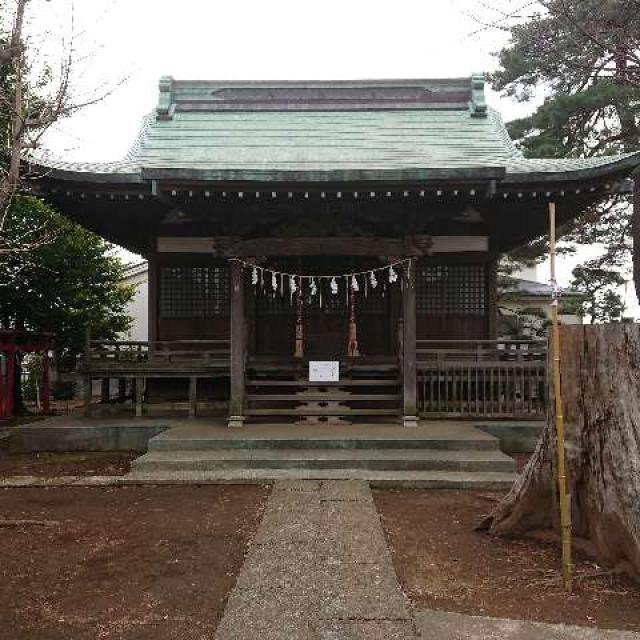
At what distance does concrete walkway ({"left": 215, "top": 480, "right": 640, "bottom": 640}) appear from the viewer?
3.36 m

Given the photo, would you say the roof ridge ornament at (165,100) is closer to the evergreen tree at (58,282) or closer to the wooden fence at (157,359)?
the evergreen tree at (58,282)

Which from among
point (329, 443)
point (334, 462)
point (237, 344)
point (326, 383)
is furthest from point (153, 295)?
point (334, 462)

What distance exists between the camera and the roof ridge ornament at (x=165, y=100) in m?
13.8

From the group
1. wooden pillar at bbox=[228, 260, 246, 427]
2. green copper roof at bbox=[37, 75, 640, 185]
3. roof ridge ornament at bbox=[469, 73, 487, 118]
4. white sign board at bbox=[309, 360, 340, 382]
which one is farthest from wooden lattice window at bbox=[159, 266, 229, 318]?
roof ridge ornament at bbox=[469, 73, 487, 118]

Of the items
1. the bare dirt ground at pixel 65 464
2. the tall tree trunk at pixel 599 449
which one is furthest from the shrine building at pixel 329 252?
the tall tree trunk at pixel 599 449

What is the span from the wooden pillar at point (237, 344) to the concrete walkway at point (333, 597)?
419 centimetres

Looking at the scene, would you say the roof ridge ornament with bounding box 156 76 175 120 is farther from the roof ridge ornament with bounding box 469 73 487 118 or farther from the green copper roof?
the roof ridge ornament with bounding box 469 73 487 118

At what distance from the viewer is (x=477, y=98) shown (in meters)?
13.8

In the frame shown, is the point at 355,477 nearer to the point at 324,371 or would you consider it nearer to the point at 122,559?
the point at 324,371

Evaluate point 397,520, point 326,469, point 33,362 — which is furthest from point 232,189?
point 33,362

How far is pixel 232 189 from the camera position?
896 centimetres

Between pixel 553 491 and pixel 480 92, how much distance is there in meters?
11.4

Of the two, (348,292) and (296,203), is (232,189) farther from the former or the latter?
(348,292)

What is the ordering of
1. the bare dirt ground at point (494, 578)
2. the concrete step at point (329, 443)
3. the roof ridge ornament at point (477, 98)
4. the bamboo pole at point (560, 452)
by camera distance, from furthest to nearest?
the roof ridge ornament at point (477, 98) < the concrete step at point (329, 443) < the bamboo pole at point (560, 452) < the bare dirt ground at point (494, 578)
